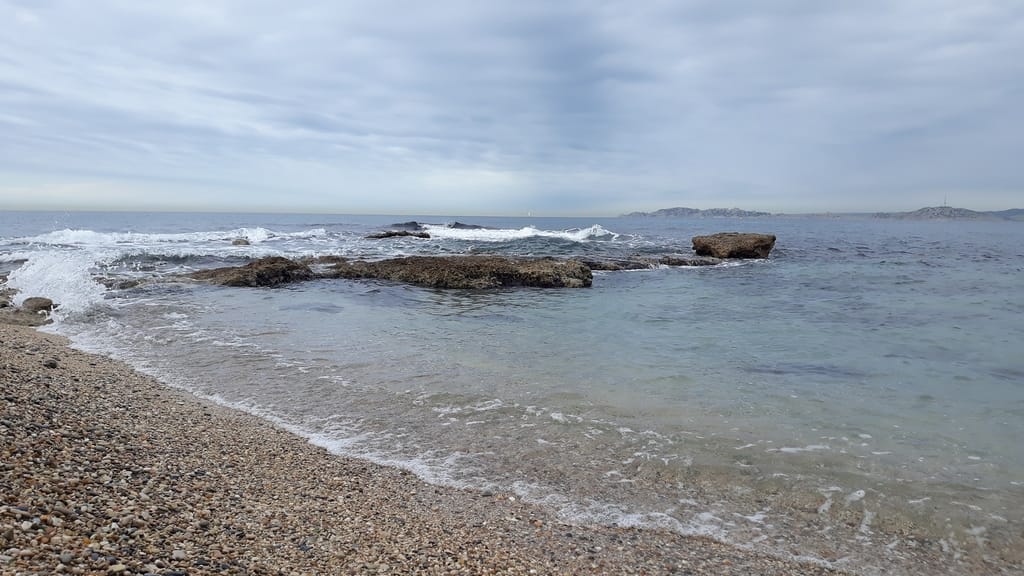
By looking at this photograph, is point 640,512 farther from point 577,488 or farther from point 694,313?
point 694,313

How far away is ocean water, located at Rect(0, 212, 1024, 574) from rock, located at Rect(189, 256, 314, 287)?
2.95 feet

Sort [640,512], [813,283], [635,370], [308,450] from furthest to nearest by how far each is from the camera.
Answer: [813,283] < [635,370] < [308,450] < [640,512]

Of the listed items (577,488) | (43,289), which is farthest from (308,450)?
(43,289)

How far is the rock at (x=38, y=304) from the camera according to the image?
11.9m

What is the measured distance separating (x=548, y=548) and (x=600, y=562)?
35 cm

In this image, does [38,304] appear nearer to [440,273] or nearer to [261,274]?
[261,274]

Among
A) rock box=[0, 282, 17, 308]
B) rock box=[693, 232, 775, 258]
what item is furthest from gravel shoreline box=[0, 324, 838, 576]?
rock box=[693, 232, 775, 258]

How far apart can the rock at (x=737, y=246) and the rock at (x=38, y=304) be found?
989 inches

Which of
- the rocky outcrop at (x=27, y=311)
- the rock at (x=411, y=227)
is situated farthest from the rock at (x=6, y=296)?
the rock at (x=411, y=227)

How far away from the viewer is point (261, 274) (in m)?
17.0

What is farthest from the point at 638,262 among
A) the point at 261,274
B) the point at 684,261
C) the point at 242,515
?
the point at 242,515

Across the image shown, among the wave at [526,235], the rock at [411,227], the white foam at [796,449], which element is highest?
the rock at [411,227]

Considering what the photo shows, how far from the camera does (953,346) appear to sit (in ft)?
32.1

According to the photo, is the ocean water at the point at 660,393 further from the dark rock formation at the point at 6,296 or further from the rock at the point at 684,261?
the rock at the point at 684,261
